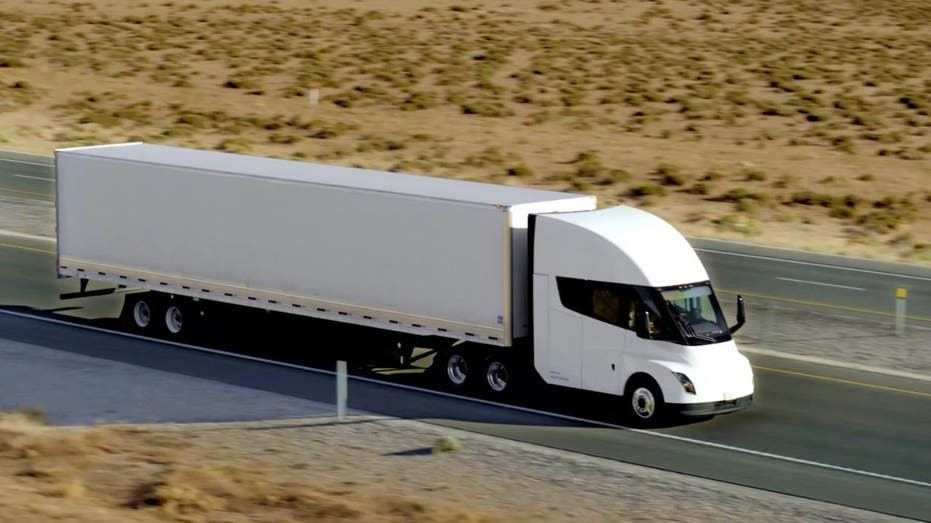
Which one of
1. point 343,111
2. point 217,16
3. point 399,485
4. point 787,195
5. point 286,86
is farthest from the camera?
point 217,16

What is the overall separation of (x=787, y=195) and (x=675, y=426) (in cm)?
2572

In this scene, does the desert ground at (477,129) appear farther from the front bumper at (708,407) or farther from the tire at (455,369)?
the tire at (455,369)

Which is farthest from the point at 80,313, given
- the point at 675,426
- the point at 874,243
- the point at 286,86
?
the point at 286,86

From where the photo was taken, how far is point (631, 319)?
21406 mm

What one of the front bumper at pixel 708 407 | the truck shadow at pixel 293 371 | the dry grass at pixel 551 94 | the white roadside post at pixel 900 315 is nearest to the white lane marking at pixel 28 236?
the truck shadow at pixel 293 371

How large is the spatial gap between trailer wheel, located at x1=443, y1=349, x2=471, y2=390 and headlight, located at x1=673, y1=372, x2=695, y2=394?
12.6ft

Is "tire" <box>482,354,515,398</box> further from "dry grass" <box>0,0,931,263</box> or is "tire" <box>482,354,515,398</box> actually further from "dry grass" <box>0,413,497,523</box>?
"dry grass" <box>0,0,931,263</box>

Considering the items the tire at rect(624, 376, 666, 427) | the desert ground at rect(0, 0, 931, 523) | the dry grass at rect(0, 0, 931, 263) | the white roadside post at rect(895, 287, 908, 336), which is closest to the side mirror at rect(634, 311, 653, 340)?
the tire at rect(624, 376, 666, 427)

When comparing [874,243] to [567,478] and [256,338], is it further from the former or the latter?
[567,478]

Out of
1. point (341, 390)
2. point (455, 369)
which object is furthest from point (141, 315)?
point (341, 390)

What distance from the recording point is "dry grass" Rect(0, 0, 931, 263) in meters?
47.5

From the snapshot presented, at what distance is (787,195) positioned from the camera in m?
45.9

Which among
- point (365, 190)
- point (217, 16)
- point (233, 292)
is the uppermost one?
point (217, 16)

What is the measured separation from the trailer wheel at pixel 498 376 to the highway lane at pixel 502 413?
0.47 m
